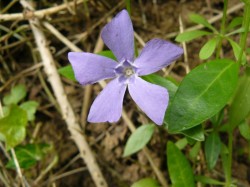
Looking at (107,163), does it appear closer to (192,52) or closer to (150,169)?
(150,169)

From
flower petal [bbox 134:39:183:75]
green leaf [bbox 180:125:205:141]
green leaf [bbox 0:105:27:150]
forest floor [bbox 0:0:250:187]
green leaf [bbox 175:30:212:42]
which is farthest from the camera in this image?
forest floor [bbox 0:0:250:187]

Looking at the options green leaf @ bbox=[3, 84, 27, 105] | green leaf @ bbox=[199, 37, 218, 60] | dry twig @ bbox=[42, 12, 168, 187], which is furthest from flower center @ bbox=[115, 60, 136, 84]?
green leaf @ bbox=[3, 84, 27, 105]

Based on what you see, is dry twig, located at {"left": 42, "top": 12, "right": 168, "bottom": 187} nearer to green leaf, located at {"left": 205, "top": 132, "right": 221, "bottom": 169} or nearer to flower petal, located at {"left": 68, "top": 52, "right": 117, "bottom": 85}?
green leaf, located at {"left": 205, "top": 132, "right": 221, "bottom": 169}

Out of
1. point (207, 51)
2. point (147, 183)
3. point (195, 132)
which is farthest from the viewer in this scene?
point (147, 183)

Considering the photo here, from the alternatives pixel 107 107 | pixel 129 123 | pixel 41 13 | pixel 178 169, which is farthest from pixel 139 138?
pixel 41 13

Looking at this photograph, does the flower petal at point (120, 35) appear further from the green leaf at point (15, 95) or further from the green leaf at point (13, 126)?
the green leaf at point (15, 95)

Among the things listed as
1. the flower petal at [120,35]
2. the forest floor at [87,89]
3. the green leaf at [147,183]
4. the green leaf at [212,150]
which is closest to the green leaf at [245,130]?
the green leaf at [212,150]

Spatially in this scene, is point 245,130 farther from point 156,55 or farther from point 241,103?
point 156,55
